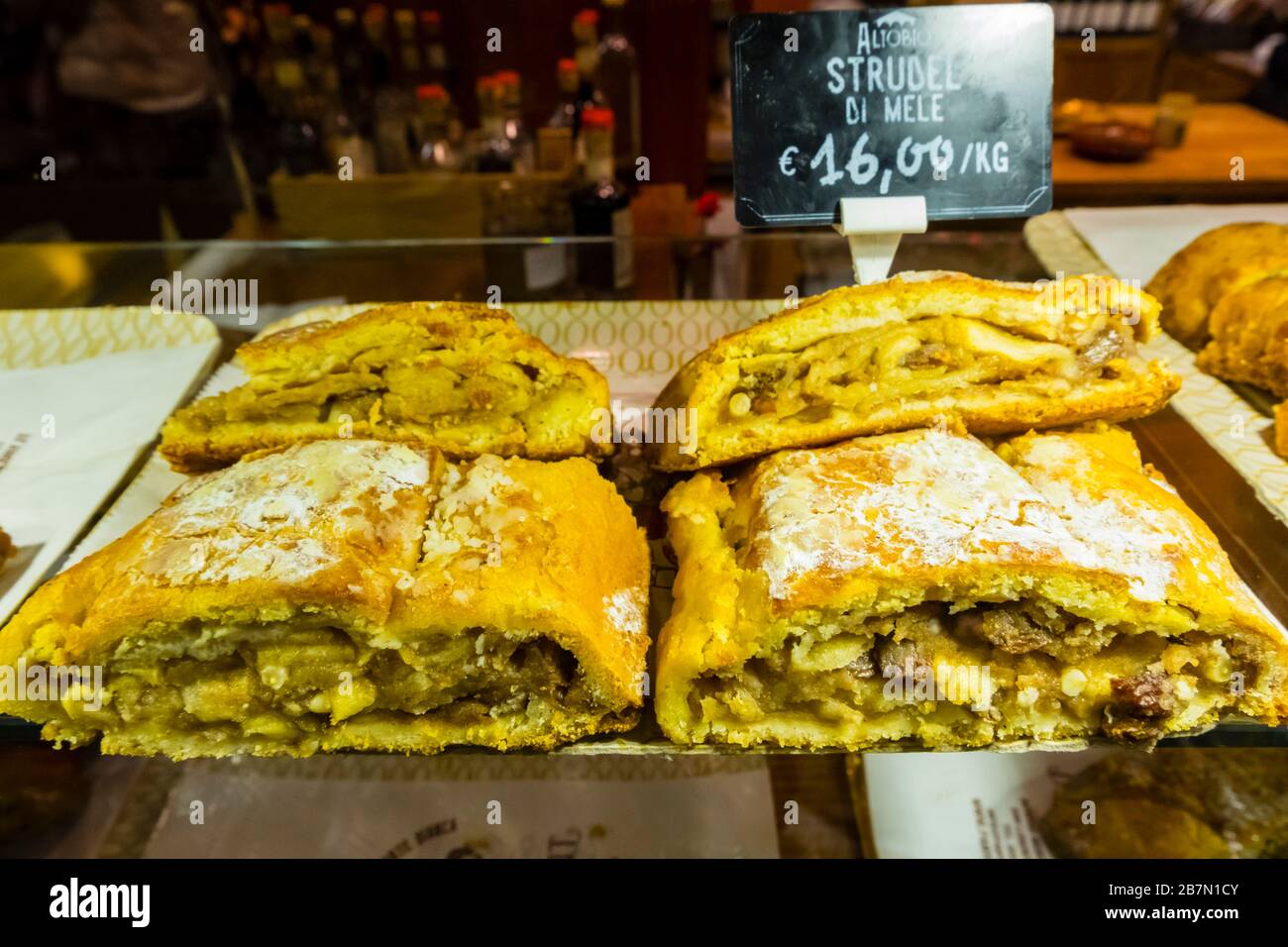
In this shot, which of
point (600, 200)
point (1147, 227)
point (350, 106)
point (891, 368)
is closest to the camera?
point (891, 368)

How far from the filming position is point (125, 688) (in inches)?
60.8

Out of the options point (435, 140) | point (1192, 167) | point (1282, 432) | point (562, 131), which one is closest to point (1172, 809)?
point (1282, 432)

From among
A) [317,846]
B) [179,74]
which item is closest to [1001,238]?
[317,846]

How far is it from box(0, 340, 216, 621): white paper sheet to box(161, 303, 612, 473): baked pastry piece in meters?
0.33

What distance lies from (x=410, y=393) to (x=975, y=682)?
1.27 meters

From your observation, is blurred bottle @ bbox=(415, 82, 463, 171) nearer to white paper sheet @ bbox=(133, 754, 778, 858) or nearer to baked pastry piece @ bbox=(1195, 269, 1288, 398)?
white paper sheet @ bbox=(133, 754, 778, 858)

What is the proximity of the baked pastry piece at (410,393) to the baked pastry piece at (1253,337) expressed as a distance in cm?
182

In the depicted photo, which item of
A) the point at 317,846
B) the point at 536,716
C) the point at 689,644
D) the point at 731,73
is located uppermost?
the point at 731,73

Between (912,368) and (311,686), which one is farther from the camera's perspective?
(912,368)

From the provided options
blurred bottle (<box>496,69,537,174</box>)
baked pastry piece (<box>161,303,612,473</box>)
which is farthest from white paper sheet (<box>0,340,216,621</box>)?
blurred bottle (<box>496,69,537,174</box>)

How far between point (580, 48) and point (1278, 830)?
4.13 metres

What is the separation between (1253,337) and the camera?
244 cm

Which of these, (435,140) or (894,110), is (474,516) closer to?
(894,110)

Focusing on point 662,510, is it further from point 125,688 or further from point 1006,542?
point 125,688
